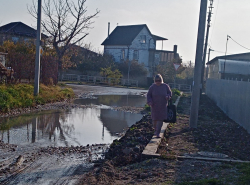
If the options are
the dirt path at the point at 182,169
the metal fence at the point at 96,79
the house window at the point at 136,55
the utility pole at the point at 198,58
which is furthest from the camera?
the house window at the point at 136,55

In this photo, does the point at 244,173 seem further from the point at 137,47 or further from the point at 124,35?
the point at 124,35

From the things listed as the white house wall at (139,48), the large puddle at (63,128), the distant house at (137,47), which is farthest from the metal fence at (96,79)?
the large puddle at (63,128)

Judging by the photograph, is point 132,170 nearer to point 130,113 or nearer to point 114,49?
point 130,113

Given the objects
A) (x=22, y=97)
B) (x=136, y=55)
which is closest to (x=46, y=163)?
(x=22, y=97)

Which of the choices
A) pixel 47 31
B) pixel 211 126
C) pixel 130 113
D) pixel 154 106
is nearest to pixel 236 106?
pixel 211 126

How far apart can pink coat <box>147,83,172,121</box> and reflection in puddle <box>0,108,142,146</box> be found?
1.67m

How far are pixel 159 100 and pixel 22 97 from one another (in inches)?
338

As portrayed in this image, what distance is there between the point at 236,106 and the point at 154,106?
6281mm

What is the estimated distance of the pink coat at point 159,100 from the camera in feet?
28.5

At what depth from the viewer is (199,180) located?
17.5 feet

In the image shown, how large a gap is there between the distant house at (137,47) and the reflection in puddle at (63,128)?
43504 millimetres

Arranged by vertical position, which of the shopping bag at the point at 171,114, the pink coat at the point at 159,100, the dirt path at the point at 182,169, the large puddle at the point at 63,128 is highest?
the pink coat at the point at 159,100

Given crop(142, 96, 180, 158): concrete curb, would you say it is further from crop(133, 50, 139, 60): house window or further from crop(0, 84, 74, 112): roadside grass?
crop(133, 50, 139, 60): house window

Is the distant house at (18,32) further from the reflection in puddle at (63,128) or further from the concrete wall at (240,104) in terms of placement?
the concrete wall at (240,104)
